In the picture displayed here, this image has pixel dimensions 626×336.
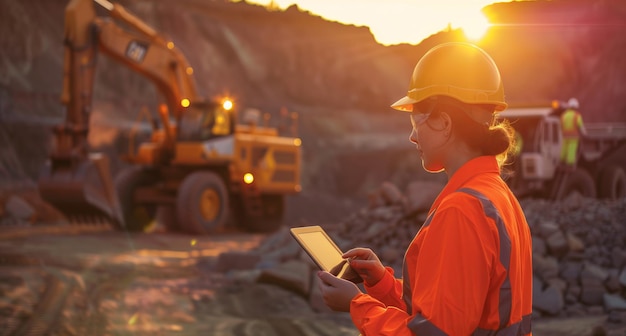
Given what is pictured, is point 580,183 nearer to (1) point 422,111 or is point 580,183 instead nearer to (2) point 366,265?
(2) point 366,265

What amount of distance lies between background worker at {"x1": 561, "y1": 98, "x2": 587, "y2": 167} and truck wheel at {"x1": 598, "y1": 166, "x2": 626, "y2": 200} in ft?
3.72

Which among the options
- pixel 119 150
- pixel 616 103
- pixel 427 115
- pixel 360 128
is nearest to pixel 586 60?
pixel 616 103

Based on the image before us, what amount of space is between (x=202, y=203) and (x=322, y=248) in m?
12.9

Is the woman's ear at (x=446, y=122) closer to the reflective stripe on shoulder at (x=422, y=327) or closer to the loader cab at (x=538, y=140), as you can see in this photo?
the reflective stripe on shoulder at (x=422, y=327)

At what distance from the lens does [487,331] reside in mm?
1760

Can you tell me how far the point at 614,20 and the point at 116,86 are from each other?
22822mm

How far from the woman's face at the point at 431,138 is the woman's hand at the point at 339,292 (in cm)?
35

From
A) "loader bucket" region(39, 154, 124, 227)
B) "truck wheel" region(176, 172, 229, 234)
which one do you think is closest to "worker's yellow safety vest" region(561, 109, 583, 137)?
"truck wheel" region(176, 172, 229, 234)

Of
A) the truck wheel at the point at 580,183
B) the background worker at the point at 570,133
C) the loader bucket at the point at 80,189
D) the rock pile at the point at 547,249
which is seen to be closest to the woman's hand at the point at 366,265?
the rock pile at the point at 547,249

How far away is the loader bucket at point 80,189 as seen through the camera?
12.1 meters

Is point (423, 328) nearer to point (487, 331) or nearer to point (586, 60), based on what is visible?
point (487, 331)

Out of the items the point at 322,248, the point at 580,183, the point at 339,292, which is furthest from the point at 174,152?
the point at 339,292

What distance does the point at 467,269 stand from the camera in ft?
5.45

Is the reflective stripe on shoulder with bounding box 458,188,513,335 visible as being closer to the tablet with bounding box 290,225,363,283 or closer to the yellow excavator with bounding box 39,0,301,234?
the tablet with bounding box 290,225,363,283
